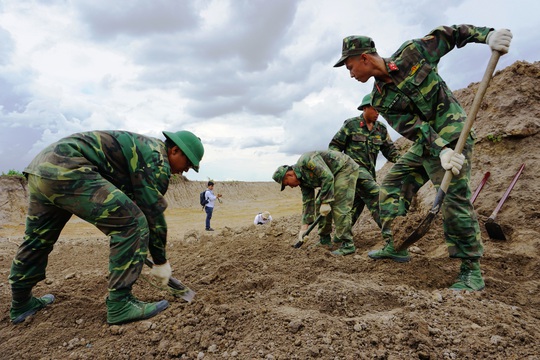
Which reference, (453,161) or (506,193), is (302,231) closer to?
(506,193)

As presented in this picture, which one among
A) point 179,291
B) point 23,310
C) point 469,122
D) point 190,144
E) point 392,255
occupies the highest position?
point 469,122

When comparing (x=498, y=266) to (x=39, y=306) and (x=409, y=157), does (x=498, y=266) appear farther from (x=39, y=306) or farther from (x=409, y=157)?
(x=39, y=306)

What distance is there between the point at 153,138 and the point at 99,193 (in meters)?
0.56

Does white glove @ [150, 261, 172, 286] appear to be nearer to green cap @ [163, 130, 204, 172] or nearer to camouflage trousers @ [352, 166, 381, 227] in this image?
green cap @ [163, 130, 204, 172]

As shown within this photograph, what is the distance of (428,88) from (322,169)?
1907mm

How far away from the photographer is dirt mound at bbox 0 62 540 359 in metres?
1.94

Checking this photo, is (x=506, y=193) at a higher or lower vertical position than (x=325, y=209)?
higher

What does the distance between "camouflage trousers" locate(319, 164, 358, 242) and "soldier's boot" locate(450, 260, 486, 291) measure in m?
1.75

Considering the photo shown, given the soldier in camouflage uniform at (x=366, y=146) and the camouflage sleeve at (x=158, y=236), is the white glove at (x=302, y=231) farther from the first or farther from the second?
the camouflage sleeve at (x=158, y=236)

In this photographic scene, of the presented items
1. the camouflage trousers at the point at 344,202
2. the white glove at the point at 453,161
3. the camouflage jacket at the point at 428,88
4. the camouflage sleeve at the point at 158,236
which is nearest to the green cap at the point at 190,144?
the camouflage sleeve at the point at 158,236

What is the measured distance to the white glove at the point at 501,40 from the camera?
9.00 feet

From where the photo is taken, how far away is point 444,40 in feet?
10.0

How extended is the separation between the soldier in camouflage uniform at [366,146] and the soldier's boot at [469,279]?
2.08 m

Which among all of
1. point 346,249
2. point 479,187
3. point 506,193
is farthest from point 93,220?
point 506,193
